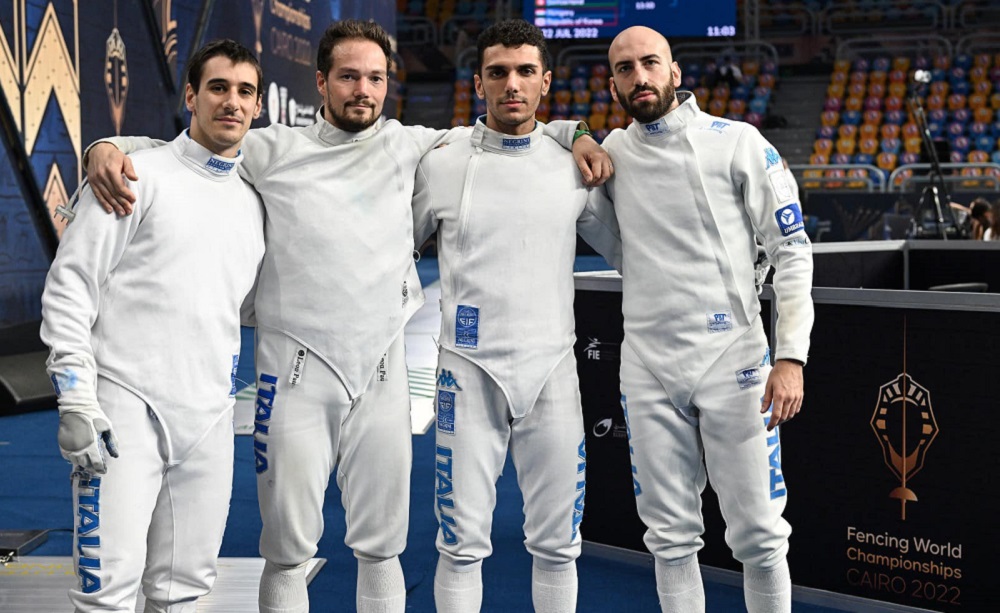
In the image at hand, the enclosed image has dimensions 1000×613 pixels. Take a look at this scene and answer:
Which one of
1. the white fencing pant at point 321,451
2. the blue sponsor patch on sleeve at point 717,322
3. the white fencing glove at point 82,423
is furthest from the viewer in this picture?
the blue sponsor patch on sleeve at point 717,322

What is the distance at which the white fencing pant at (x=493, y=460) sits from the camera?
2.84m

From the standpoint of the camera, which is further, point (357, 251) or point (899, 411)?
point (899, 411)

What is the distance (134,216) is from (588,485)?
2.37m

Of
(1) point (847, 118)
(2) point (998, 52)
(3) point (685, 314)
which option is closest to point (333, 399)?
(3) point (685, 314)

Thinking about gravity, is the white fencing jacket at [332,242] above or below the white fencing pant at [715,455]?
above

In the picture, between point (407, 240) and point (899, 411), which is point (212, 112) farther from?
point (899, 411)

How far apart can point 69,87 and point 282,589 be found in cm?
527

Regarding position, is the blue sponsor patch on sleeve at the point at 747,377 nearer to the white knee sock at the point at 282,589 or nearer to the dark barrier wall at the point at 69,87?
the white knee sock at the point at 282,589

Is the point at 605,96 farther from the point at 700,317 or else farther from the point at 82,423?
the point at 82,423

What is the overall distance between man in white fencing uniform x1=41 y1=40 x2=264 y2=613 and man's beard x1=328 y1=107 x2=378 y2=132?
0.78ft

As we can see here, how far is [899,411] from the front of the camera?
11.4 feet

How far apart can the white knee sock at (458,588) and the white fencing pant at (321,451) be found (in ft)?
0.50

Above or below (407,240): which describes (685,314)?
below

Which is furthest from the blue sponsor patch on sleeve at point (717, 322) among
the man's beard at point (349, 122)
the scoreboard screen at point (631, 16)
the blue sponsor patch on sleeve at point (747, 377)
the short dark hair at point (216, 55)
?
the scoreboard screen at point (631, 16)
